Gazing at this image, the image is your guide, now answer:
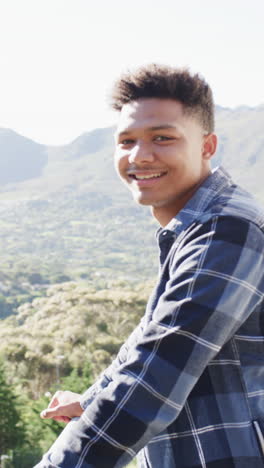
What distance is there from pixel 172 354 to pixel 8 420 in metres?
14.0

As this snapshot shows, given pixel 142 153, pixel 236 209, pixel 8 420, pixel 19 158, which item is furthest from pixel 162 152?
pixel 19 158

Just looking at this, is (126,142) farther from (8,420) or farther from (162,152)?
(8,420)

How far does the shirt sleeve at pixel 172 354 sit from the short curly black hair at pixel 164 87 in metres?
0.38

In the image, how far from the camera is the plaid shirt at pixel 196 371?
926 millimetres

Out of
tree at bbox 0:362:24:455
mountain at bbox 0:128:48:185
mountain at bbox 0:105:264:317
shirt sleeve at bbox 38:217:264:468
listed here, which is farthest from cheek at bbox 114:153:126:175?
mountain at bbox 0:128:48:185

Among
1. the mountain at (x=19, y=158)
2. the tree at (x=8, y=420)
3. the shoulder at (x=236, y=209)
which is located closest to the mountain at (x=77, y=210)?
the mountain at (x=19, y=158)

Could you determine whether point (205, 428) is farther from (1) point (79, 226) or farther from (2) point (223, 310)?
(1) point (79, 226)

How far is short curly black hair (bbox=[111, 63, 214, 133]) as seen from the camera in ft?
4.00

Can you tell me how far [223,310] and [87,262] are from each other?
98863 millimetres

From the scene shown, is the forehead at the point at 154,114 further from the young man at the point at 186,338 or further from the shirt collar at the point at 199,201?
the shirt collar at the point at 199,201

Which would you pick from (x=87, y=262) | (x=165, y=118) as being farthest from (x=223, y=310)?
(x=87, y=262)

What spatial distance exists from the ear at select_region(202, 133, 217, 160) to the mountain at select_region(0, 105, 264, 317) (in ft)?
169

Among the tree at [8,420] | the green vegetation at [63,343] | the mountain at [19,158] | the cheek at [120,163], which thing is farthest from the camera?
the mountain at [19,158]

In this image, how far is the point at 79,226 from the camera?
12669cm
